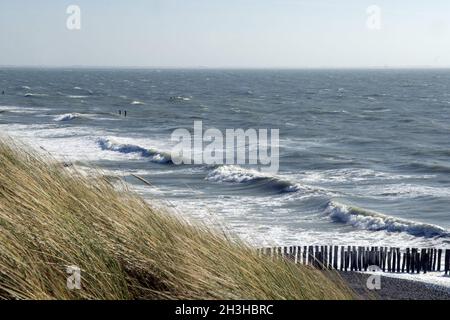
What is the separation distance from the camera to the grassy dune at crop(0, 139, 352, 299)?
4047mm

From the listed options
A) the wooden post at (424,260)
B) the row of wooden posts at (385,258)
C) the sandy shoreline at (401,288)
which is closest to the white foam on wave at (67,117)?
the row of wooden posts at (385,258)

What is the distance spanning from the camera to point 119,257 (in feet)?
14.2

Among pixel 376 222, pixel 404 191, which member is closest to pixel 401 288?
pixel 376 222

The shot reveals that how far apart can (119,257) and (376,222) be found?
18.7 m

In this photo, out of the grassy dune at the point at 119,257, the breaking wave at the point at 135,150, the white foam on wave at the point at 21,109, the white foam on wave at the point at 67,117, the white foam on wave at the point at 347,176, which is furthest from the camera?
the white foam on wave at the point at 21,109

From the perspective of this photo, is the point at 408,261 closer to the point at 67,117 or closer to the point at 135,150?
the point at 135,150

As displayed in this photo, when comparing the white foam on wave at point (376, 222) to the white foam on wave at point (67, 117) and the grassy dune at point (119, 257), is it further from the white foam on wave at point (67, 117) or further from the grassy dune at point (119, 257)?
the white foam on wave at point (67, 117)

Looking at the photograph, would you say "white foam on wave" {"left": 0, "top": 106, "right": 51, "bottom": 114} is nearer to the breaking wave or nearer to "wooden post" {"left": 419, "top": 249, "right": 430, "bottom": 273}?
the breaking wave

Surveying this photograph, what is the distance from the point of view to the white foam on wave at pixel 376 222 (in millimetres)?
20891

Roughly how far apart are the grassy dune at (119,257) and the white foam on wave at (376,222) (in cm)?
1687
